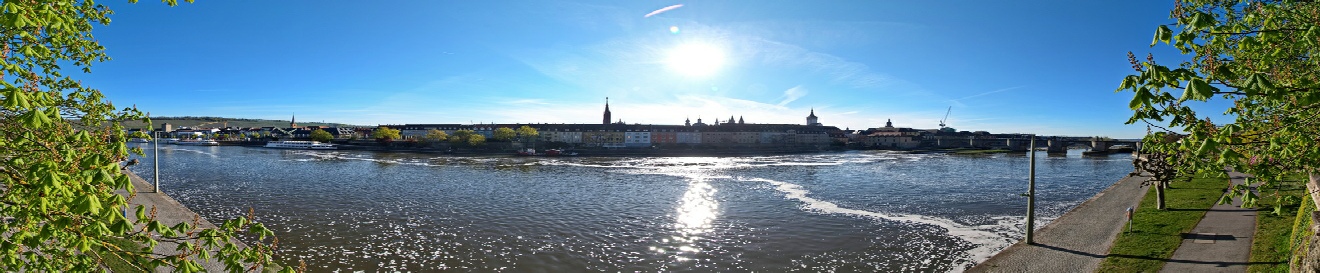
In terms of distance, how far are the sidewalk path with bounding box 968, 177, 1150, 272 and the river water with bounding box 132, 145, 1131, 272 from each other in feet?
4.43

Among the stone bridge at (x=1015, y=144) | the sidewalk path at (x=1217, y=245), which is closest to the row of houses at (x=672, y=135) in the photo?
the stone bridge at (x=1015, y=144)

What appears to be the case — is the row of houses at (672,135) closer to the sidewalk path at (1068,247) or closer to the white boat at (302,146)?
the white boat at (302,146)

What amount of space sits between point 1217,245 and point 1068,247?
359cm

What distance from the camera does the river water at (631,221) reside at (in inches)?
740

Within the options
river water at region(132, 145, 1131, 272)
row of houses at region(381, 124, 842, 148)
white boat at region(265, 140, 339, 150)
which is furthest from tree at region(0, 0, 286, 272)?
white boat at region(265, 140, 339, 150)

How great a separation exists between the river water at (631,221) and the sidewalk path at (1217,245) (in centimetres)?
520

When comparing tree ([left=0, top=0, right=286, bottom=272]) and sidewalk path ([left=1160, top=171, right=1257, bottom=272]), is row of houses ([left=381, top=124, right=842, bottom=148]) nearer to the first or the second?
sidewalk path ([left=1160, top=171, right=1257, bottom=272])

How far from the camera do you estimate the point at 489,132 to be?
17262 centimetres

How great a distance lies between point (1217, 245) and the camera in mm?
16328

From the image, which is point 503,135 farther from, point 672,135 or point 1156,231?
point 1156,231

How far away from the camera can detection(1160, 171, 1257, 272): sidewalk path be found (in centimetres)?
1430

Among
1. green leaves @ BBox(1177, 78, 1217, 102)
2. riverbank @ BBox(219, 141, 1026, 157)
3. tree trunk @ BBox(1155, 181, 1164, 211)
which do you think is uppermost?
green leaves @ BBox(1177, 78, 1217, 102)

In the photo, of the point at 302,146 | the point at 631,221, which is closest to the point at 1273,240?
the point at 631,221

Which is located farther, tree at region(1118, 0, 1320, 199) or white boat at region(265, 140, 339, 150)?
white boat at region(265, 140, 339, 150)
